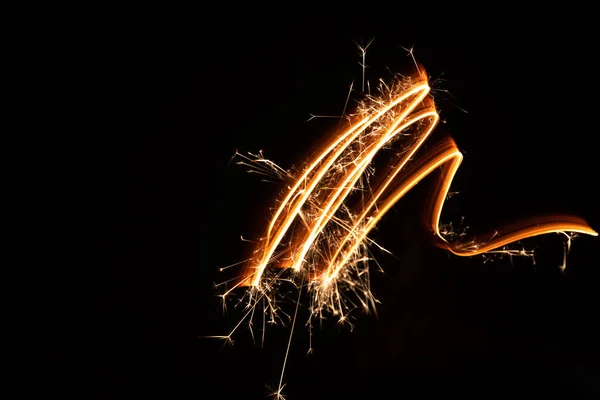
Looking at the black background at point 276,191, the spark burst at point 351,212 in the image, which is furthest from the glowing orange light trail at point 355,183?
the black background at point 276,191

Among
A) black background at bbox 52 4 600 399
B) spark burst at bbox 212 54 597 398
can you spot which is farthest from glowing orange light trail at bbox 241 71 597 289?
black background at bbox 52 4 600 399

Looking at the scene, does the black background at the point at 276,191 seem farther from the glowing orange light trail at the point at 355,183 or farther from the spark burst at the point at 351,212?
the glowing orange light trail at the point at 355,183

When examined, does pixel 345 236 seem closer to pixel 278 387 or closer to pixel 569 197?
pixel 278 387

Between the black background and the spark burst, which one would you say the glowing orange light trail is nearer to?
the spark burst

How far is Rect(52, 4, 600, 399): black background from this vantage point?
5.51ft

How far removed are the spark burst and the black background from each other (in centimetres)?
8

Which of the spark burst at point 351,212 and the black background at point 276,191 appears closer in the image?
the spark burst at point 351,212

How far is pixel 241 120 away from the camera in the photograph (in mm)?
1729

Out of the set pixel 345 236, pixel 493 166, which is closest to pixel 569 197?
pixel 493 166

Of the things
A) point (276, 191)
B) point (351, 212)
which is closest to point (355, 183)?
point (351, 212)

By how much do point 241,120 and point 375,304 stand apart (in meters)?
0.89

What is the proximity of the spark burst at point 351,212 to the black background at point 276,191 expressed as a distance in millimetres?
80

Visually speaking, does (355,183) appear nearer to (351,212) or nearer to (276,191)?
(351,212)

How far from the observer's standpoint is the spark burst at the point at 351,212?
1.38m
